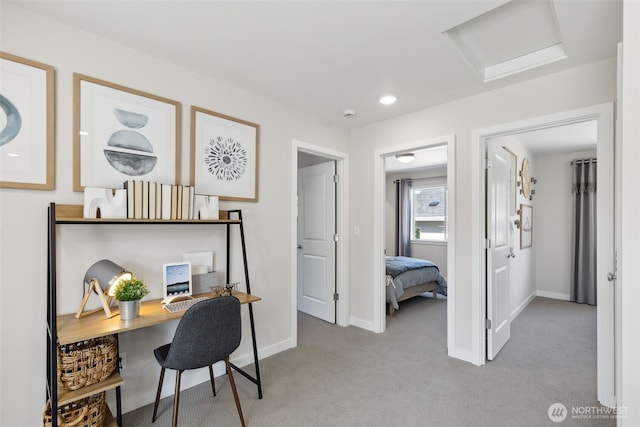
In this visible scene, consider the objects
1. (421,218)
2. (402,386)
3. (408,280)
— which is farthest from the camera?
(421,218)

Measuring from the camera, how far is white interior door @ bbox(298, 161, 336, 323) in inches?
152

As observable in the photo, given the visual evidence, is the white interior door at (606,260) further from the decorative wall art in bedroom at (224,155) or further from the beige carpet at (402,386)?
the decorative wall art in bedroom at (224,155)

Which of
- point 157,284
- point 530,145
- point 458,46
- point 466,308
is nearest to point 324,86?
point 458,46

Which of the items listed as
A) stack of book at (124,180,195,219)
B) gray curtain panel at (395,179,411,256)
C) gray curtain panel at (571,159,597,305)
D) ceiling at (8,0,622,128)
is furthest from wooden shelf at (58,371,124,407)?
gray curtain panel at (571,159,597,305)

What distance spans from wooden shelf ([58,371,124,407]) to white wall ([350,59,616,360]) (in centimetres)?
254

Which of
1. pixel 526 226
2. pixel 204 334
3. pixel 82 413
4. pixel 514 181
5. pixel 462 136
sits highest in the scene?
pixel 462 136

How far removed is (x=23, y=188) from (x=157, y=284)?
94cm

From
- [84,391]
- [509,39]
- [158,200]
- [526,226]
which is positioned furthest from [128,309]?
[526,226]

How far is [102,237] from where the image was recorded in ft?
6.54

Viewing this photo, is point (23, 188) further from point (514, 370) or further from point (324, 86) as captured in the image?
point (514, 370)

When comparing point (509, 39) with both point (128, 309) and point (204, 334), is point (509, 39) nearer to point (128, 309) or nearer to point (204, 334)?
point (204, 334)

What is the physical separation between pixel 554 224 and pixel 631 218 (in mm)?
4697

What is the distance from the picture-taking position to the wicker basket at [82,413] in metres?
1.64

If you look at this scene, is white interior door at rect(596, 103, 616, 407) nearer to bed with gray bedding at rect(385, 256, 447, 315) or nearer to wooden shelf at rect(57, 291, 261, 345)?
bed with gray bedding at rect(385, 256, 447, 315)
